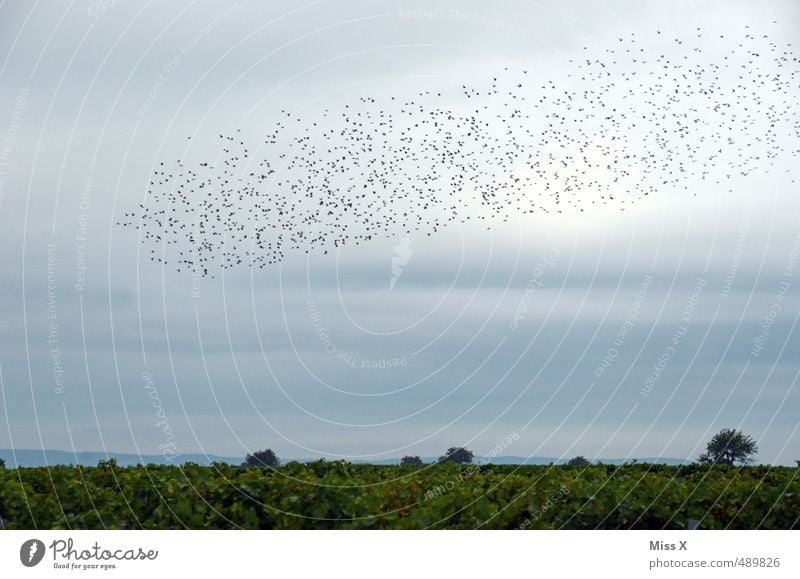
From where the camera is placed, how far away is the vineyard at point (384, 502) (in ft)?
54.7

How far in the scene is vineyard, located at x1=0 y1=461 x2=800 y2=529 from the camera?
657 inches

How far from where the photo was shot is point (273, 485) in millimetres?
17156

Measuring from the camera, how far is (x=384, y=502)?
1680cm

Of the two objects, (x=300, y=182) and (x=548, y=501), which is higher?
(x=300, y=182)
